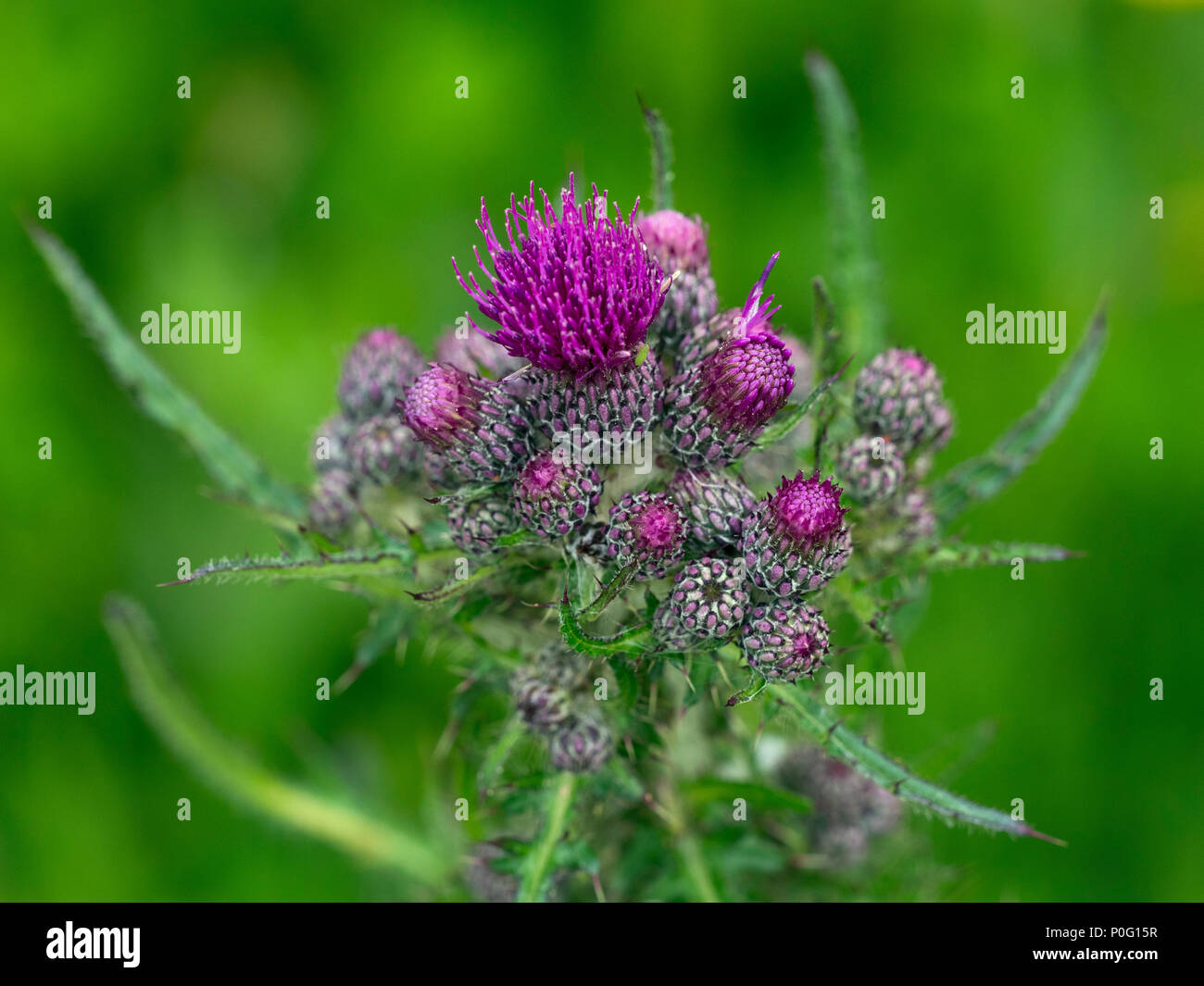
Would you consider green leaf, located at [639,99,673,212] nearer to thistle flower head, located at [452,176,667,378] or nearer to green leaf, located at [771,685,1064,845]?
thistle flower head, located at [452,176,667,378]

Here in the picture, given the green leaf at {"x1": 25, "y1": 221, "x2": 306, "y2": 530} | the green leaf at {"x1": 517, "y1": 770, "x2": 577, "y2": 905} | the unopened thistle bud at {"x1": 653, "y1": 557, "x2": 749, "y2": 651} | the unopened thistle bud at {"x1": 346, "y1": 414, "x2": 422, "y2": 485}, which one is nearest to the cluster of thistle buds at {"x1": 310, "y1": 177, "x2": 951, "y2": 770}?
the unopened thistle bud at {"x1": 653, "y1": 557, "x2": 749, "y2": 651}

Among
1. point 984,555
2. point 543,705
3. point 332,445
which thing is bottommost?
point 543,705

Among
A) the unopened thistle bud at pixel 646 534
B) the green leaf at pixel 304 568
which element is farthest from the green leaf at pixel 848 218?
the green leaf at pixel 304 568

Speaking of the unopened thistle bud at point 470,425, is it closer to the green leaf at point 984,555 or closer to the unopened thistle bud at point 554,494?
the unopened thistle bud at point 554,494

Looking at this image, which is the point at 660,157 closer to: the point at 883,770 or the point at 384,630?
the point at 384,630

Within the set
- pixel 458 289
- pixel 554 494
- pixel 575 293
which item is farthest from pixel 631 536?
pixel 458 289

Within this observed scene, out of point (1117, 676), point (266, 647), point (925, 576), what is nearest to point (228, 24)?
point (266, 647)
